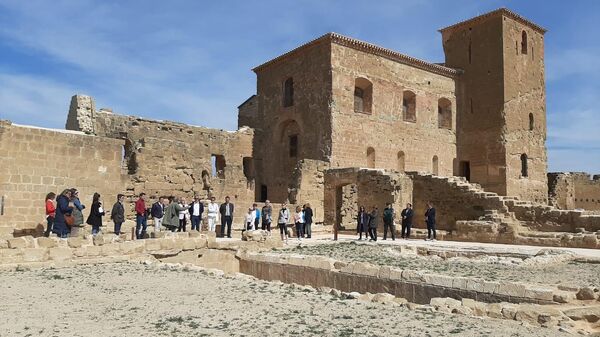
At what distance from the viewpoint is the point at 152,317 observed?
5.85m

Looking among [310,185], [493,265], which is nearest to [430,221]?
[310,185]

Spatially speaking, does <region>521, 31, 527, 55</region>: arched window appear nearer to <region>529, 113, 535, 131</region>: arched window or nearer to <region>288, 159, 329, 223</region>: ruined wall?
<region>529, 113, 535, 131</region>: arched window

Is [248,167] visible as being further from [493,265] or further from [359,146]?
[493,265]

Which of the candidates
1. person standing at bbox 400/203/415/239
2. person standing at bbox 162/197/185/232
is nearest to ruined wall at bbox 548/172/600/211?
person standing at bbox 400/203/415/239

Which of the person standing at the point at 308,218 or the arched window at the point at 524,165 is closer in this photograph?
the person standing at the point at 308,218

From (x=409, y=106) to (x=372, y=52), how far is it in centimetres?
421

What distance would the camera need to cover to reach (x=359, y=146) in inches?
1025

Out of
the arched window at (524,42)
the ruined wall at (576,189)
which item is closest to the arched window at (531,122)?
the arched window at (524,42)

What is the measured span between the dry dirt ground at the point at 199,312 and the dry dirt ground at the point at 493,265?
3592 mm

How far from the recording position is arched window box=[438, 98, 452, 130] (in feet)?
101

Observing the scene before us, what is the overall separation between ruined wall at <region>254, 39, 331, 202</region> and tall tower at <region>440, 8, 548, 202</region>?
10.1 m

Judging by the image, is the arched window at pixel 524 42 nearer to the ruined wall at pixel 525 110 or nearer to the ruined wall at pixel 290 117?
the ruined wall at pixel 525 110

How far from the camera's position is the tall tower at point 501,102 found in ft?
95.4

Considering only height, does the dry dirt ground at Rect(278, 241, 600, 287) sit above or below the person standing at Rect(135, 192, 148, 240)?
below
